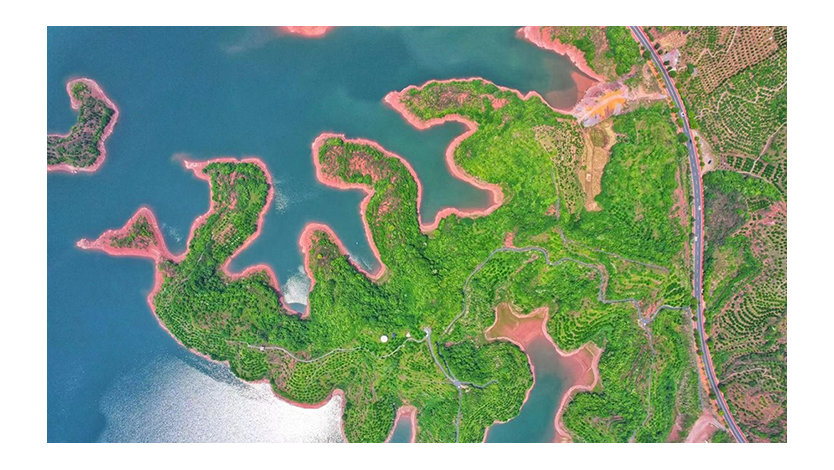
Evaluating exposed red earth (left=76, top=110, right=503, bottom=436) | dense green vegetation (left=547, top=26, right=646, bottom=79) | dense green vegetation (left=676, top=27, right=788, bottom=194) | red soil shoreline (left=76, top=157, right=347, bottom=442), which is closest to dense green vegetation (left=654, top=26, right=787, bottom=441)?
dense green vegetation (left=676, top=27, right=788, bottom=194)

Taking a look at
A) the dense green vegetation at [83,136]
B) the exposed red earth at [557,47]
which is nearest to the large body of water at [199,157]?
the exposed red earth at [557,47]

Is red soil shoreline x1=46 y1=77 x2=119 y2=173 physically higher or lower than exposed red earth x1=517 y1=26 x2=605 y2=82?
lower

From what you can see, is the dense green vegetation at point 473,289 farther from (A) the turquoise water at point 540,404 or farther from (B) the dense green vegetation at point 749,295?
(B) the dense green vegetation at point 749,295

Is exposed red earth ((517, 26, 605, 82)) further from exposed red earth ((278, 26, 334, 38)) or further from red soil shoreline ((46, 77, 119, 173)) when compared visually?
red soil shoreline ((46, 77, 119, 173))

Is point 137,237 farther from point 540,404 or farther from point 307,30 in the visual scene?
point 540,404

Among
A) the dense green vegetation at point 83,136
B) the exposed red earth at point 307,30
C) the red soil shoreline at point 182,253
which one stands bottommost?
the red soil shoreline at point 182,253

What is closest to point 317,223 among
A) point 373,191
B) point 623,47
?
point 373,191

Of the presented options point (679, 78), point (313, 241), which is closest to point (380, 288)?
point (313, 241)
